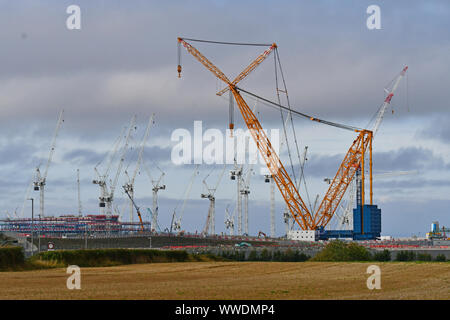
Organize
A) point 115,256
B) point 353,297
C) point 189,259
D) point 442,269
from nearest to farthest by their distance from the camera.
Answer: point 353,297 → point 442,269 → point 115,256 → point 189,259

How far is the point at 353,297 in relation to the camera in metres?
59.3

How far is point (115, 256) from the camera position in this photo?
13475cm

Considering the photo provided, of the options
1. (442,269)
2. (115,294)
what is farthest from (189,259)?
(115,294)

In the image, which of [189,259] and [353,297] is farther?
[189,259]
